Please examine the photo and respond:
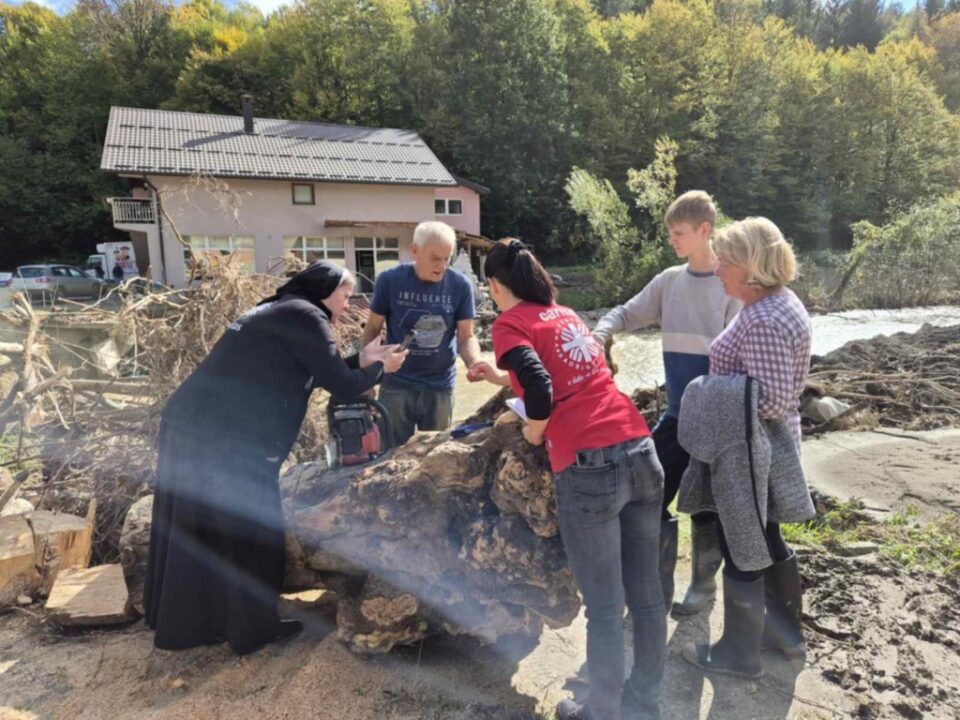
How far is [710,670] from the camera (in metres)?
2.39

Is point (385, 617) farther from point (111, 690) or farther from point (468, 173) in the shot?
point (468, 173)

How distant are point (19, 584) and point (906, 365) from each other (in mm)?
9208

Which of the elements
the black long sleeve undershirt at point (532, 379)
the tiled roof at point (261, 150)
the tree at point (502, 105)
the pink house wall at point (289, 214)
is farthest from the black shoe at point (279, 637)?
the tree at point (502, 105)

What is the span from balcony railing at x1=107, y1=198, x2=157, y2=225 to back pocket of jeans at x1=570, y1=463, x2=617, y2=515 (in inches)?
847

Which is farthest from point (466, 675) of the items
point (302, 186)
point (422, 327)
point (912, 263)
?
point (912, 263)

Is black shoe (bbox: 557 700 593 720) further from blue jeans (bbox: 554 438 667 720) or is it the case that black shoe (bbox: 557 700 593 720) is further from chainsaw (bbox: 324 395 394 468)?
chainsaw (bbox: 324 395 394 468)

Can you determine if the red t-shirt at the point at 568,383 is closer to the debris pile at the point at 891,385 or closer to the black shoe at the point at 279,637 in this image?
the black shoe at the point at 279,637

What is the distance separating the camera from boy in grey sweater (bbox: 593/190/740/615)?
2576mm

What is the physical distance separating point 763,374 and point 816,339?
609 inches

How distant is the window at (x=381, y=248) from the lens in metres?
22.6

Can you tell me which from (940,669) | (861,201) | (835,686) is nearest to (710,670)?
(835,686)

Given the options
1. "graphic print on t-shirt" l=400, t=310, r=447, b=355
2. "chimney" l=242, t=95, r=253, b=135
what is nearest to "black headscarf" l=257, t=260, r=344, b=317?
"graphic print on t-shirt" l=400, t=310, r=447, b=355

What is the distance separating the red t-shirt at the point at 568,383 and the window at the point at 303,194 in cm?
2122

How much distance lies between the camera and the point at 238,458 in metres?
2.43
